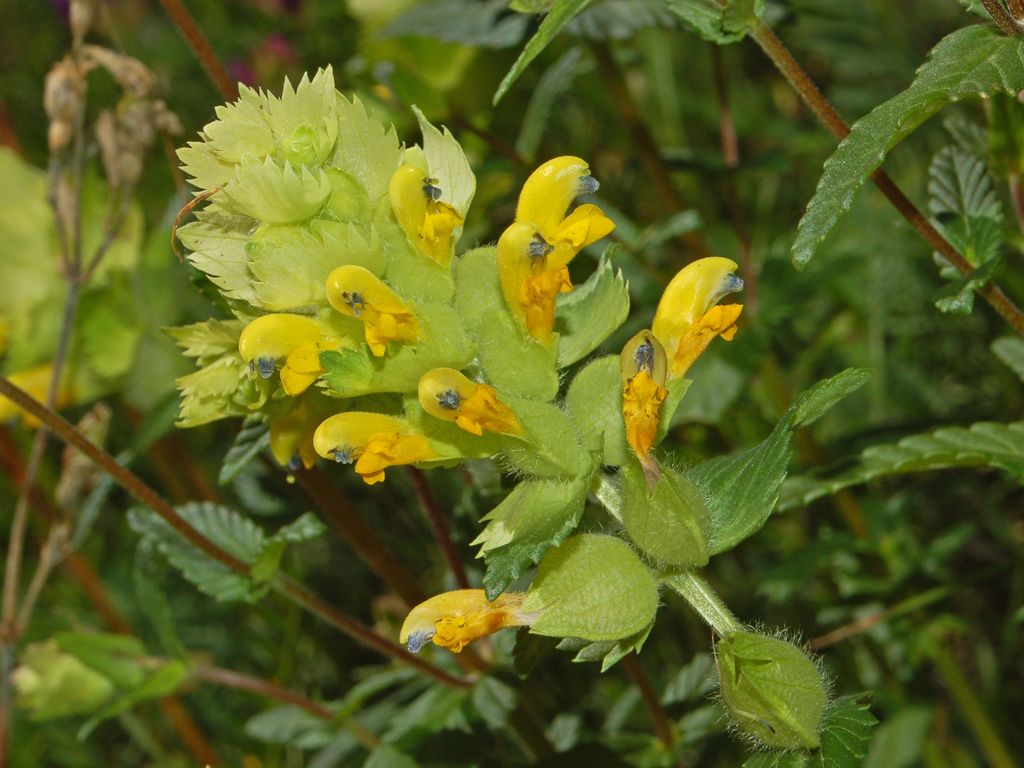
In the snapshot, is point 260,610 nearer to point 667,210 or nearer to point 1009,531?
point 667,210

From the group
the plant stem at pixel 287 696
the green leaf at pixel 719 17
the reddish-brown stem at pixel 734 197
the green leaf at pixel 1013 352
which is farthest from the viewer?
the reddish-brown stem at pixel 734 197

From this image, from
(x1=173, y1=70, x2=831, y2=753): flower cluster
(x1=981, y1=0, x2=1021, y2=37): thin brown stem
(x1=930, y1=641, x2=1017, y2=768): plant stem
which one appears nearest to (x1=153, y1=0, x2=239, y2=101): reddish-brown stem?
(x1=173, y1=70, x2=831, y2=753): flower cluster

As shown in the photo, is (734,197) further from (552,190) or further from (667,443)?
(552,190)

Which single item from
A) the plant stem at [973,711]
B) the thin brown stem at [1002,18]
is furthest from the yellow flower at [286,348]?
the plant stem at [973,711]

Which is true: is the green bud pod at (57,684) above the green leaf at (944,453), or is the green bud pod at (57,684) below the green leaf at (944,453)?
above

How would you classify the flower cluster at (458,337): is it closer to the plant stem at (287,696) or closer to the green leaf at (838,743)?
the green leaf at (838,743)

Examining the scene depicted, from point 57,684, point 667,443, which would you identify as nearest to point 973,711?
point 667,443

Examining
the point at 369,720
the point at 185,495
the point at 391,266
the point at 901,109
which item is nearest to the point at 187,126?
the point at 185,495
